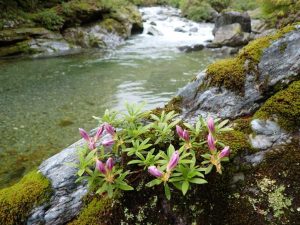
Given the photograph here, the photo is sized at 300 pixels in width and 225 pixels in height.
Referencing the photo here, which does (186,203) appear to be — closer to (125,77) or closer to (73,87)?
(73,87)

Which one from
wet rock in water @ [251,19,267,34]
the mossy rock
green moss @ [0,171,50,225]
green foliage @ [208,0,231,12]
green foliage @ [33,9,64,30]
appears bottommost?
green foliage @ [208,0,231,12]

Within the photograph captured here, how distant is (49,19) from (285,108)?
1874cm

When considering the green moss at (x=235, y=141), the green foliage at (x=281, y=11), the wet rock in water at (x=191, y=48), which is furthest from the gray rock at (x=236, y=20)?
the green moss at (x=235, y=141)

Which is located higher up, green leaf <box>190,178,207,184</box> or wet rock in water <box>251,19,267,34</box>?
green leaf <box>190,178,207,184</box>

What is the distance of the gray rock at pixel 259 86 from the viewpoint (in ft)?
11.3

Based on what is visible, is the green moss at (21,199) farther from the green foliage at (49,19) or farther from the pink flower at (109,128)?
the green foliage at (49,19)

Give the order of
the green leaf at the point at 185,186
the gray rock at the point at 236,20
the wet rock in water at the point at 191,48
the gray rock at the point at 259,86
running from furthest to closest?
1. the gray rock at the point at 236,20
2. the wet rock in water at the point at 191,48
3. the gray rock at the point at 259,86
4. the green leaf at the point at 185,186

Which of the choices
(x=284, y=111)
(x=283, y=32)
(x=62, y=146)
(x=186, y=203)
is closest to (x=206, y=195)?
(x=186, y=203)

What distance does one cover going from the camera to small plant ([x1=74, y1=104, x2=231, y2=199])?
2508mm

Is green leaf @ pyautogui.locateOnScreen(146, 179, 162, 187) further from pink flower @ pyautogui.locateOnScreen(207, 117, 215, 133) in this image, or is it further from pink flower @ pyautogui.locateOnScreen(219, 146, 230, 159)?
pink flower @ pyautogui.locateOnScreen(207, 117, 215, 133)

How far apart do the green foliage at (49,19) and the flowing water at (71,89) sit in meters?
3.22

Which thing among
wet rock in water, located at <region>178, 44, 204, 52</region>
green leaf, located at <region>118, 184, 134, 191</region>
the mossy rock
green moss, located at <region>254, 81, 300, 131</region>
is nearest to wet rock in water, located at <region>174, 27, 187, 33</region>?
wet rock in water, located at <region>178, 44, 204, 52</region>

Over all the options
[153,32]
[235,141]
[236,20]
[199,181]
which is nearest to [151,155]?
[199,181]

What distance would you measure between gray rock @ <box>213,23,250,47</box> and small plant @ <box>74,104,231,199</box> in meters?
17.5
